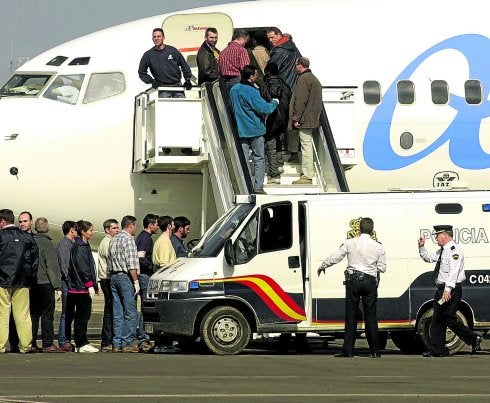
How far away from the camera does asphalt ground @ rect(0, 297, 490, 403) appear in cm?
1423

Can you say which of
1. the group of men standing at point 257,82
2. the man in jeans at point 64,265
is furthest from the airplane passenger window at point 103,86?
the man in jeans at point 64,265

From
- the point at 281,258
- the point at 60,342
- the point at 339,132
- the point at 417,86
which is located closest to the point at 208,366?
the point at 281,258

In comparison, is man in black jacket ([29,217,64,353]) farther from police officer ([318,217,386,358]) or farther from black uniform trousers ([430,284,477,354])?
black uniform trousers ([430,284,477,354])

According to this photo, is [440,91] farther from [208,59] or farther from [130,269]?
[130,269]

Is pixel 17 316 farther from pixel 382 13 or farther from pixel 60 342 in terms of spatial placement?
pixel 382 13

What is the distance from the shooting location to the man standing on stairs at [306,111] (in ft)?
73.7

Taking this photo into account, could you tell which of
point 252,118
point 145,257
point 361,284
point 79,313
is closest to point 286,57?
point 252,118

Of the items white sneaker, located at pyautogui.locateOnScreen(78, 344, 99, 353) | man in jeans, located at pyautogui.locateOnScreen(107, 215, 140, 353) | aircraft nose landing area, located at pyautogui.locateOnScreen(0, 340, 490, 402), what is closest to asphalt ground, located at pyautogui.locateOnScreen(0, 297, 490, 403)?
aircraft nose landing area, located at pyautogui.locateOnScreen(0, 340, 490, 402)

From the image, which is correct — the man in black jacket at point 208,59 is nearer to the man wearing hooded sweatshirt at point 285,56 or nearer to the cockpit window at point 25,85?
the man wearing hooded sweatshirt at point 285,56

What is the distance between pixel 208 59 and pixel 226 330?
528cm

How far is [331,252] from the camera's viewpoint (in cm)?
2027

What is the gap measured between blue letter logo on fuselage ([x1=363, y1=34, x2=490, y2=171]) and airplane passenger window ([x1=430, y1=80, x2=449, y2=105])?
0.43ft

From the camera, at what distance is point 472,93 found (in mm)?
25266

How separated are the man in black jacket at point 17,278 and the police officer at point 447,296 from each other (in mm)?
5474
